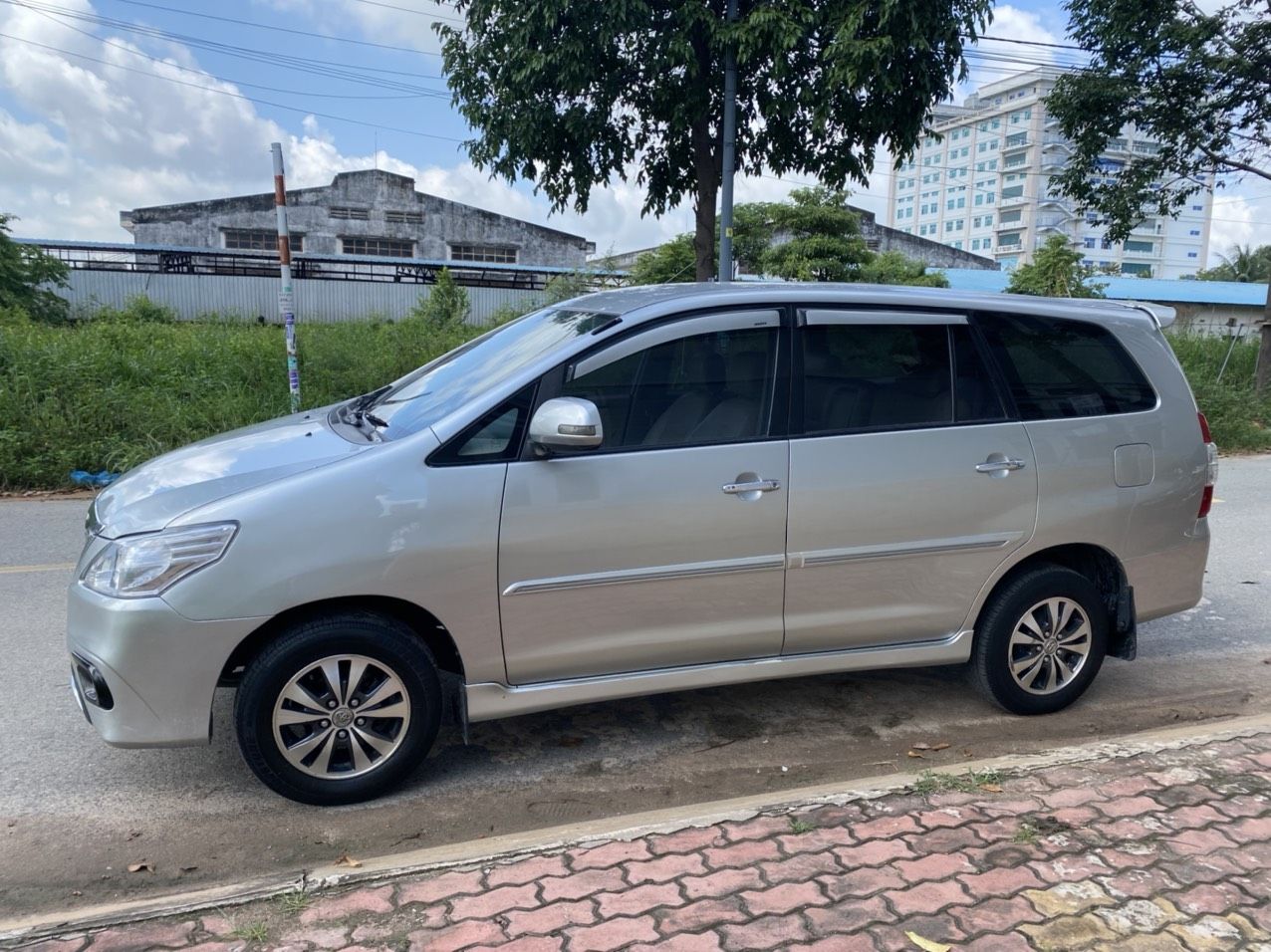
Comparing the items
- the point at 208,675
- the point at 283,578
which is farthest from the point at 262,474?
the point at 208,675

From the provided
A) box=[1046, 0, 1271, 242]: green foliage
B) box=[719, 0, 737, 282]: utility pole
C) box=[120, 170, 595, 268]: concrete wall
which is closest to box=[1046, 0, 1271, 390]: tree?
box=[1046, 0, 1271, 242]: green foliage

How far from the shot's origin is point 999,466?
151 inches

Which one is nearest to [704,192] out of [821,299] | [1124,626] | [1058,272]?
[821,299]

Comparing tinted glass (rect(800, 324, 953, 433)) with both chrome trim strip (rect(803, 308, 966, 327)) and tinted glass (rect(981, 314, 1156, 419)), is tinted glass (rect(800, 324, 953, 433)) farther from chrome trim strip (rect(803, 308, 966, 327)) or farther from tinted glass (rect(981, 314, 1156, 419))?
tinted glass (rect(981, 314, 1156, 419))

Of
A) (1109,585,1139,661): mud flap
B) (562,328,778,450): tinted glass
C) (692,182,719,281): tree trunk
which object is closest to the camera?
(562,328,778,450): tinted glass

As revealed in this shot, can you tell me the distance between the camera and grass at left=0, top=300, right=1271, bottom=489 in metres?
9.20

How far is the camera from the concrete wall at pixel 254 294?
25578 mm

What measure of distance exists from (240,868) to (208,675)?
2.03 ft

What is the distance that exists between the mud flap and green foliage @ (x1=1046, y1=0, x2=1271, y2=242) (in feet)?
44.5

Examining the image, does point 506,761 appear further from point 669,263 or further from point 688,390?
point 669,263

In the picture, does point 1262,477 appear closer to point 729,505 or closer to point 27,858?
point 729,505

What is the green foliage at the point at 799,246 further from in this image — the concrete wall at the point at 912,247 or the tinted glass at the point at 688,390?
the tinted glass at the point at 688,390

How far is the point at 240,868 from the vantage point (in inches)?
117

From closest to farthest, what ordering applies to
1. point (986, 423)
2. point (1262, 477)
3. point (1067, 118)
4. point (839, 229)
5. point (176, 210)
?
point (986, 423) → point (1262, 477) → point (1067, 118) → point (839, 229) → point (176, 210)
